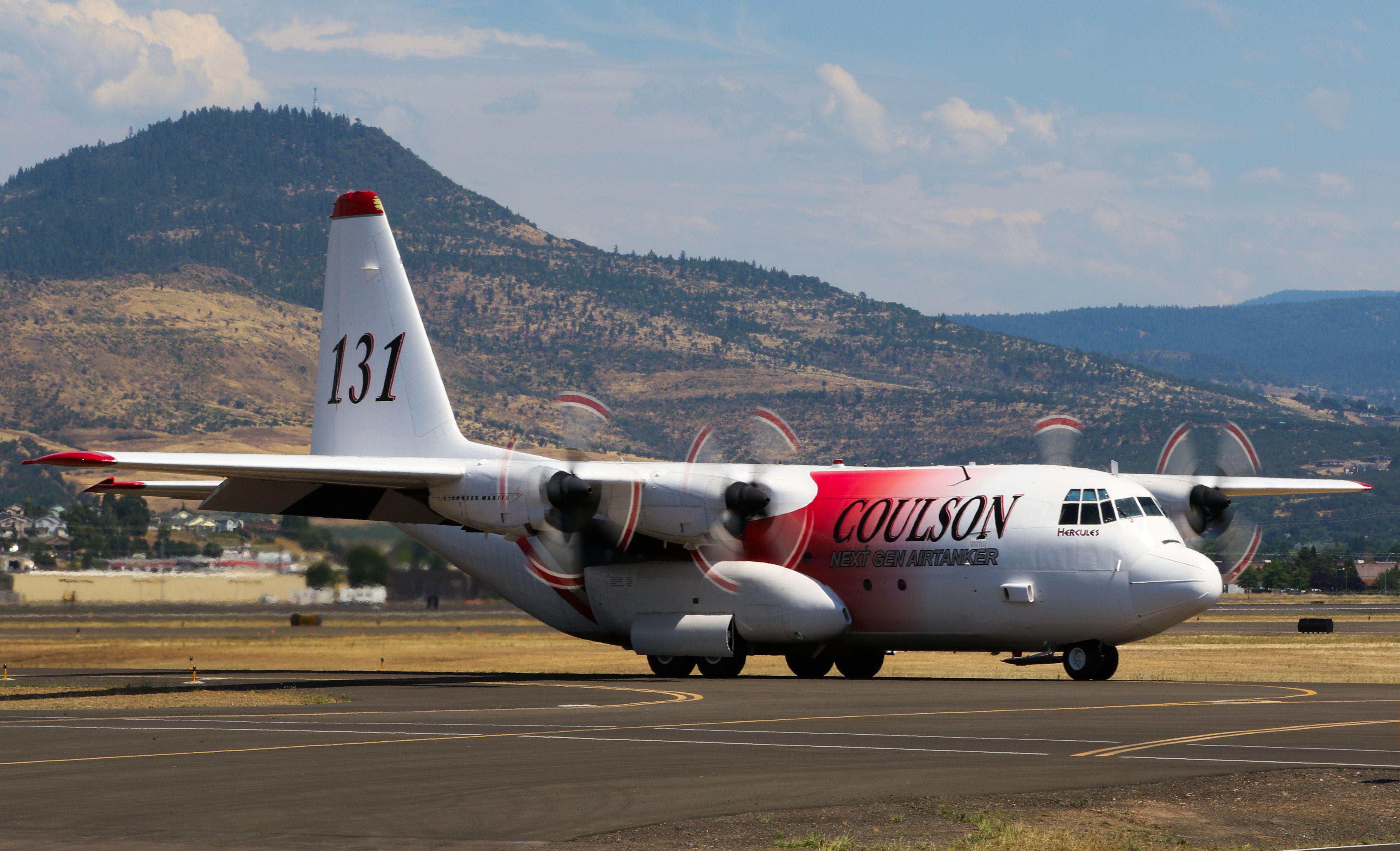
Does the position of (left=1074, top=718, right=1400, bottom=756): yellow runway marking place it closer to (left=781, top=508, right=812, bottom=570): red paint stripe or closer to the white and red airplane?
the white and red airplane

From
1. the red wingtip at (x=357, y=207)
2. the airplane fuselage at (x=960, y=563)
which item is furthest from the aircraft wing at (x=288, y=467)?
the red wingtip at (x=357, y=207)

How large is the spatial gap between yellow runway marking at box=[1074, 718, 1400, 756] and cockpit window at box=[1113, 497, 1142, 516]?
380 inches

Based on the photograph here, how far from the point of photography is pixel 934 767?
59.8 ft

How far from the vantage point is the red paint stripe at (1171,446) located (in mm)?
36969

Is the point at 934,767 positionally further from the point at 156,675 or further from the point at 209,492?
the point at 156,675

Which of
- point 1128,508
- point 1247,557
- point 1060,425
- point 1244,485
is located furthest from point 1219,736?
point 1244,485

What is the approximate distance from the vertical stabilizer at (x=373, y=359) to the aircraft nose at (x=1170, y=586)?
53.0ft

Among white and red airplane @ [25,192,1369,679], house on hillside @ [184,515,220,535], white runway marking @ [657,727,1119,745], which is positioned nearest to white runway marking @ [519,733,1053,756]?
white runway marking @ [657,727,1119,745]

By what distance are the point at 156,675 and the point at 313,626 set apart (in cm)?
3146

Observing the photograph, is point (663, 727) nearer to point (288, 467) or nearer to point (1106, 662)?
point (288, 467)

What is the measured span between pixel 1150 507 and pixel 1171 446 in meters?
4.48

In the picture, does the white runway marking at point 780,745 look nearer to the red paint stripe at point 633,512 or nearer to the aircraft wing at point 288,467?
the aircraft wing at point 288,467

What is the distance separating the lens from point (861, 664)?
38.1 m

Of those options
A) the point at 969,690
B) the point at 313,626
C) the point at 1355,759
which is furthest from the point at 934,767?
the point at 313,626
